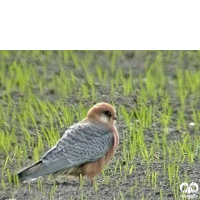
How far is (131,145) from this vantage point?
961 centimetres

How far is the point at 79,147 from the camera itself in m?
8.86

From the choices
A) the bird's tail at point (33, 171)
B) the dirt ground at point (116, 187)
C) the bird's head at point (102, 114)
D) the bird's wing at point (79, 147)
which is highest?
the bird's head at point (102, 114)

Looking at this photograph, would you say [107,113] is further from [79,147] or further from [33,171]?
[33,171]

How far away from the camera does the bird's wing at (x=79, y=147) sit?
8703 millimetres

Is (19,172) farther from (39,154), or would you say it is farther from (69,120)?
(69,120)

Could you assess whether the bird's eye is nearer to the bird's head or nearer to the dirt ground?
the bird's head

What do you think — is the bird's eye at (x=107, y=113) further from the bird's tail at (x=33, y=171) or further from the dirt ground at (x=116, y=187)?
the bird's tail at (x=33, y=171)

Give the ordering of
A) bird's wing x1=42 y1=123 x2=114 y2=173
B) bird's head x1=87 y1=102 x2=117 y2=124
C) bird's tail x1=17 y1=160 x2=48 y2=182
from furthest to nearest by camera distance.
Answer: bird's head x1=87 y1=102 x2=117 y2=124 → bird's wing x1=42 y1=123 x2=114 y2=173 → bird's tail x1=17 y1=160 x2=48 y2=182

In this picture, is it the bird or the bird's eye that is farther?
the bird's eye

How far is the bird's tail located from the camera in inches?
338

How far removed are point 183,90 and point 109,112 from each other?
1.97 m

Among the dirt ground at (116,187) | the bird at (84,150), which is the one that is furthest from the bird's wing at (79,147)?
the dirt ground at (116,187)

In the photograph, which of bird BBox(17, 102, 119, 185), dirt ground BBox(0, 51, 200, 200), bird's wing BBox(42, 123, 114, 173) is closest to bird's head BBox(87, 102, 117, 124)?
bird BBox(17, 102, 119, 185)

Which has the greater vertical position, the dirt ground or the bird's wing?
the bird's wing
